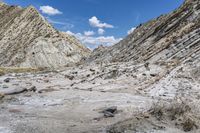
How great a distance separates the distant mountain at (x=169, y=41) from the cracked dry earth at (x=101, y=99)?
9.02 feet

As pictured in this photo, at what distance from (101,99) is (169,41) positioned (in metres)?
19.5

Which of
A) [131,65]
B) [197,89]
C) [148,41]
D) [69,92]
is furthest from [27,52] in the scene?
[197,89]

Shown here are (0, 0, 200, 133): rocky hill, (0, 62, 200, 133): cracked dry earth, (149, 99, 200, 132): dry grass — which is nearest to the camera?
(149, 99, 200, 132): dry grass

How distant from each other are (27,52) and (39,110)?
75380 mm

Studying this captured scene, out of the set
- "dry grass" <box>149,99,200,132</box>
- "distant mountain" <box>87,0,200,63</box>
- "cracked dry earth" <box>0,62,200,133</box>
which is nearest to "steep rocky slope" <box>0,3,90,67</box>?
"distant mountain" <box>87,0,200,63</box>

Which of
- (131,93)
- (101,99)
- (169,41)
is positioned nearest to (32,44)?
(169,41)

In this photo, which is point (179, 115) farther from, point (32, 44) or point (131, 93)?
point (32, 44)

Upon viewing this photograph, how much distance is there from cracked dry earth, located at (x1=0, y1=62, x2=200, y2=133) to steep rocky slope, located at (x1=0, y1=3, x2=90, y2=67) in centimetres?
5177

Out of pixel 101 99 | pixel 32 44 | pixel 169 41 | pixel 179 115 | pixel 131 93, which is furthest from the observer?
pixel 32 44

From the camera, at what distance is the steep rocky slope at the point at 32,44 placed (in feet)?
329

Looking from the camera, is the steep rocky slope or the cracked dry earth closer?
the cracked dry earth

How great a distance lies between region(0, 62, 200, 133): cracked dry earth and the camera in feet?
67.2

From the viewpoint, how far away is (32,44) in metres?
102

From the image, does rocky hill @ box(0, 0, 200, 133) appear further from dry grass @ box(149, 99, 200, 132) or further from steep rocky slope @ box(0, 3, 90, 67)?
steep rocky slope @ box(0, 3, 90, 67)
